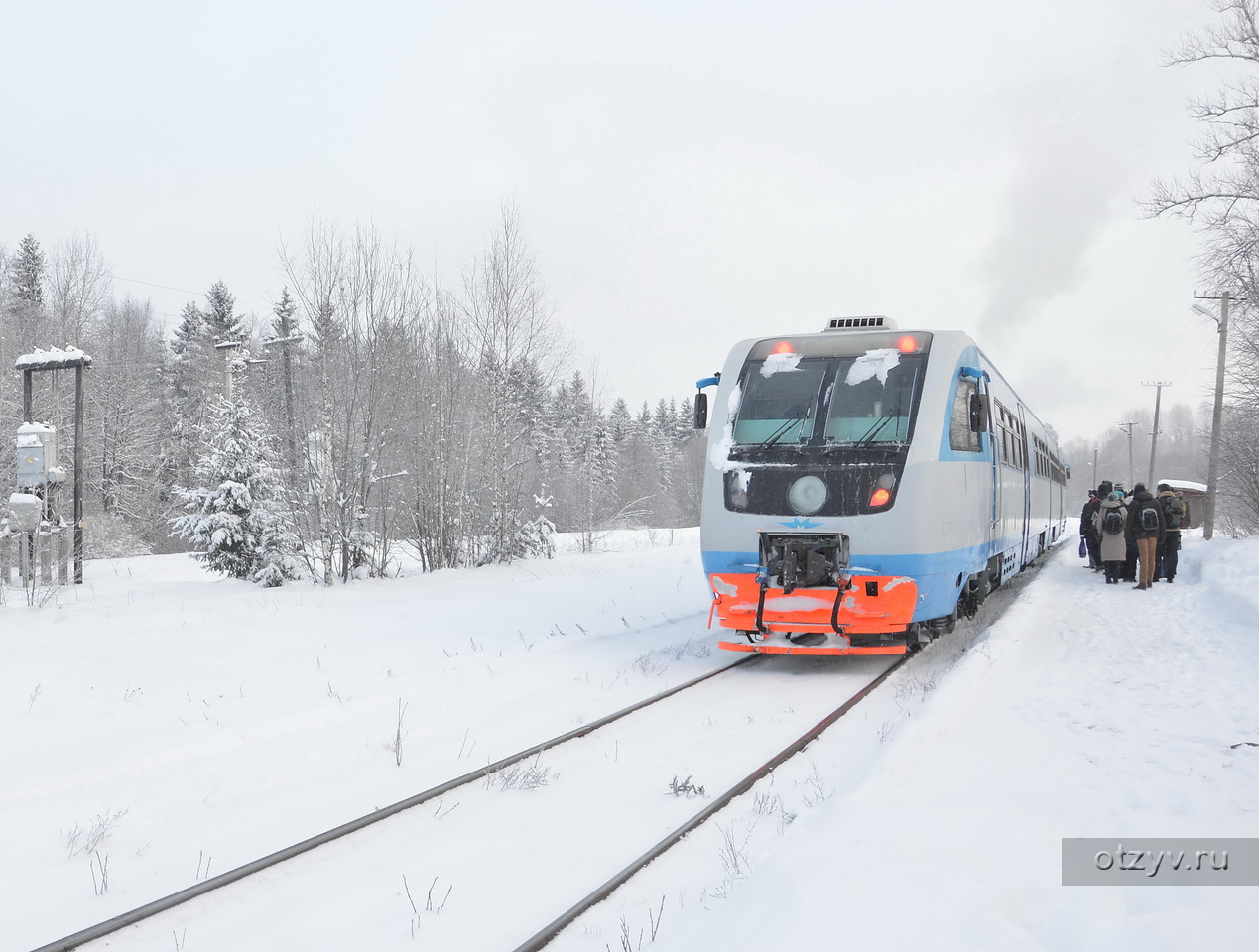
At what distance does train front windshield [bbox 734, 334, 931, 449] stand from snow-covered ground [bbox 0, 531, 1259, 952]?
238 centimetres

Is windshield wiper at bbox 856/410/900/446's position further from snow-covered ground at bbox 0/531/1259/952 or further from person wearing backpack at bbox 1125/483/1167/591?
person wearing backpack at bbox 1125/483/1167/591

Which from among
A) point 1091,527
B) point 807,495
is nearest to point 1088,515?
point 1091,527

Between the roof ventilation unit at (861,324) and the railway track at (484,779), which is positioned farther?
the roof ventilation unit at (861,324)

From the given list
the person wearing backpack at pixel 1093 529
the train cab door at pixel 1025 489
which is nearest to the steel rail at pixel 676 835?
the train cab door at pixel 1025 489

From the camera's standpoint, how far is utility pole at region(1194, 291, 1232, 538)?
81.5 ft

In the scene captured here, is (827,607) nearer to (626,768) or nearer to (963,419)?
(963,419)

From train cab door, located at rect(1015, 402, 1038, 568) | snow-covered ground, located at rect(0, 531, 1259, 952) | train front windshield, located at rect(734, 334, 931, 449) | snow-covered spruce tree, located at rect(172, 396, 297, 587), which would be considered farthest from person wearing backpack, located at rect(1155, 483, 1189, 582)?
snow-covered spruce tree, located at rect(172, 396, 297, 587)

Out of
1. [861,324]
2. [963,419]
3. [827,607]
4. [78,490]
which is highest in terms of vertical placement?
[861,324]

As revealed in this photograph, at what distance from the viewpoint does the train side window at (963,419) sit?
8.70 meters

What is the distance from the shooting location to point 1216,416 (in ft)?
82.5

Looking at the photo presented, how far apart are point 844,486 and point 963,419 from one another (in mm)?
1776

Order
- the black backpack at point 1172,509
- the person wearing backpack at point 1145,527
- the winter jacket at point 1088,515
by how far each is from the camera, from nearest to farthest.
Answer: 1. the person wearing backpack at point 1145,527
2. the black backpack at point 1172,509
3. the winter jacket at point 1088,515

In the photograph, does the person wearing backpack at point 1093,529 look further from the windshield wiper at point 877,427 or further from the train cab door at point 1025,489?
the windshield wiper at point 877,427

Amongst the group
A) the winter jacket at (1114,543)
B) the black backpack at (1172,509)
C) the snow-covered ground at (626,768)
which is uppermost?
the black backpack at (1172,509)
